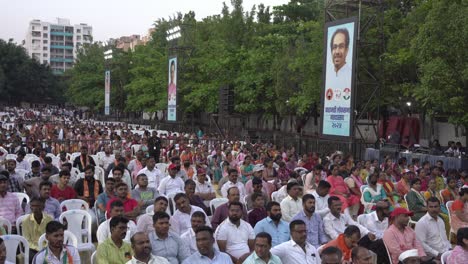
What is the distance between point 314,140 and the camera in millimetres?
22453

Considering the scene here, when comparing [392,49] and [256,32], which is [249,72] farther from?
[392,49]

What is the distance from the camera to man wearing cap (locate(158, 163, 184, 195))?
1012cm

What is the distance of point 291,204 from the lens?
→ 834 cm

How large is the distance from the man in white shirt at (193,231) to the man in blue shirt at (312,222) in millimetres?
1350

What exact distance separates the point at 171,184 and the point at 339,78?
8422 millimetres

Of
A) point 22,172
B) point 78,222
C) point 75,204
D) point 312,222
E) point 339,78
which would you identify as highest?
point 339,78

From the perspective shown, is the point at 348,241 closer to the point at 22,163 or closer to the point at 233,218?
the point at 233,218

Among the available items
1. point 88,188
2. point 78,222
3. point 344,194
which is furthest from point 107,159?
point 344,194

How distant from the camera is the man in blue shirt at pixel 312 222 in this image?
710cm

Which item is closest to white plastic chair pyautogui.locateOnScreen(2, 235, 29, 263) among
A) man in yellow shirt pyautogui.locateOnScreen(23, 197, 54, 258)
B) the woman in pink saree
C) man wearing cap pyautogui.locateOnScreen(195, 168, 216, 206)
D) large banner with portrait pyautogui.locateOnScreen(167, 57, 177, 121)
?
man in yellow shirt pyautogui.locateOnScreen(23, 197, 54, 258)

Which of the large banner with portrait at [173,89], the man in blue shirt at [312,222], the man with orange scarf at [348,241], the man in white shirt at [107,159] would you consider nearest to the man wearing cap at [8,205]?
the man in blue shirt at [312,222]

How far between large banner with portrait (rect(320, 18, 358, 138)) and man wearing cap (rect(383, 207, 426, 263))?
9983 mm

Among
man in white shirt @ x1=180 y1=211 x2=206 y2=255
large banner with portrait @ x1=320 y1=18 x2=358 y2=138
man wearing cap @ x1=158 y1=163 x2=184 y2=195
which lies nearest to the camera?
man in white shirt @ x1=180 y1=211 x2=206 y2=255

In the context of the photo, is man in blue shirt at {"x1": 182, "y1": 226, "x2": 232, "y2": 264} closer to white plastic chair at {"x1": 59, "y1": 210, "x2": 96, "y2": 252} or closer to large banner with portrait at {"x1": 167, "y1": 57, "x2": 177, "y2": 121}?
white plastic chair at {"x1": 59, "y1": 210, "x2": 96, "y2": 252}
